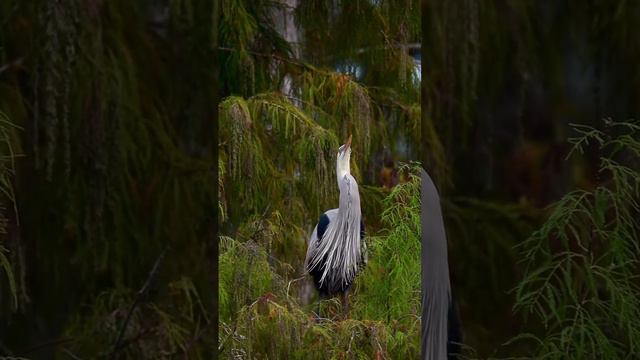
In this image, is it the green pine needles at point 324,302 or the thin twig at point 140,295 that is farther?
the green pine needles at point 324,302

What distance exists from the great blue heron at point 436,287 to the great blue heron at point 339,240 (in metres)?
0.77

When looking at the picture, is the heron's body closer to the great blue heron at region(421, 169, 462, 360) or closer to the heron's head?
the heron's head

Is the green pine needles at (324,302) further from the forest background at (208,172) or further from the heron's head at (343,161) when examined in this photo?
the forest background at (208,172)

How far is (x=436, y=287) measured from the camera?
1009 millimetres

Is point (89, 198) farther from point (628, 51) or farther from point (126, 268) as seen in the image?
point (628, 51)

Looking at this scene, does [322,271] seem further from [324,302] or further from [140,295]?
[140,295]

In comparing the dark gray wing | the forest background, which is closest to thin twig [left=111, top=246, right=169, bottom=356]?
the forest background

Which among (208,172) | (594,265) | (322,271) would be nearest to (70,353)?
(208,172)

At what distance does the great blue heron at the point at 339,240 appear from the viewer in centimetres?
180

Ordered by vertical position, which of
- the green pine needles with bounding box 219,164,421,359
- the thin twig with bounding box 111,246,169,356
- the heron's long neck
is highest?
the heron's long neck

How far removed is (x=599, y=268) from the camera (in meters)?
0.94

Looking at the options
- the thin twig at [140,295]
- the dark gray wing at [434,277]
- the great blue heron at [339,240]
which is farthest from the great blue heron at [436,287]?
the great blue heron at [339,240]

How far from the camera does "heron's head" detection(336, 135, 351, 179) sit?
5.90 feet

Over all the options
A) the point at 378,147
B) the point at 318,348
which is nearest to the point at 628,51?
the point at 378,147
